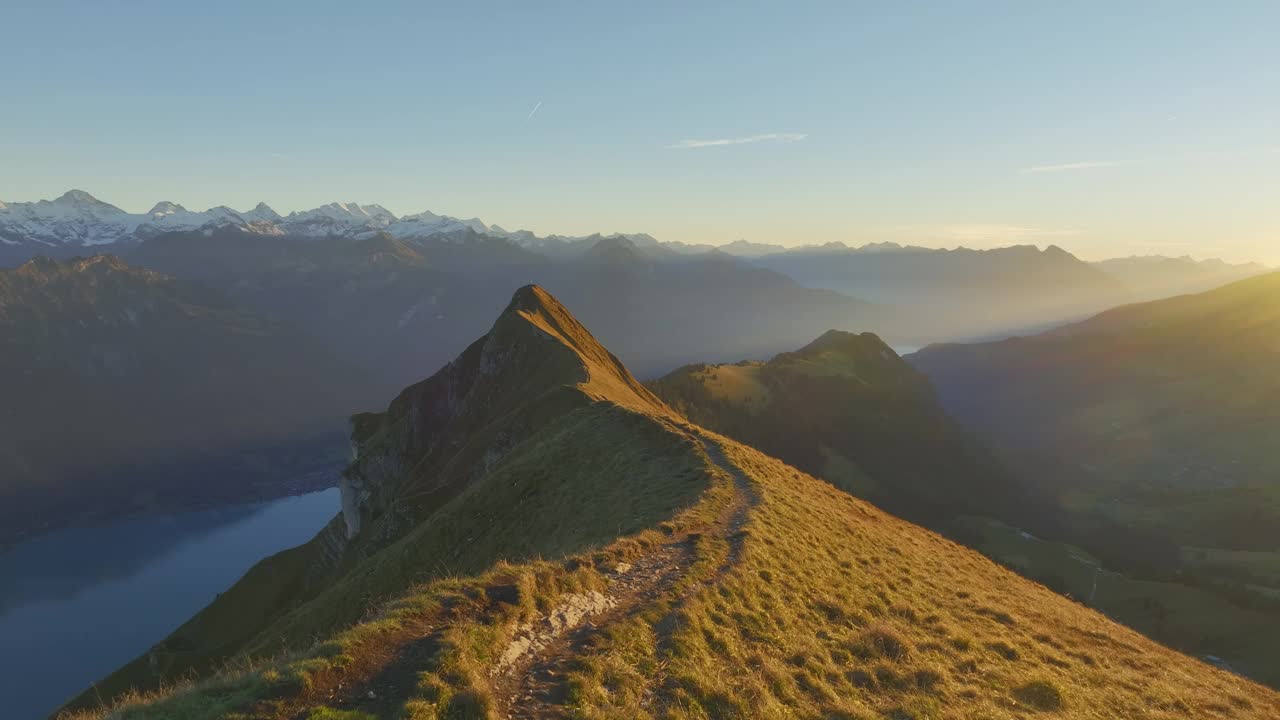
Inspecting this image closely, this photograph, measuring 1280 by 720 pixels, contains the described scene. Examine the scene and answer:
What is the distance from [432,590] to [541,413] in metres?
45.7

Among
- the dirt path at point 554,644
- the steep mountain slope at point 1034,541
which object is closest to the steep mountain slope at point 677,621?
the dirt path at point 554,644

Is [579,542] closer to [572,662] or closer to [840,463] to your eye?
[572,662]

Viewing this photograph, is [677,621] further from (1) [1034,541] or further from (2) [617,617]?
(1) [1034,541]

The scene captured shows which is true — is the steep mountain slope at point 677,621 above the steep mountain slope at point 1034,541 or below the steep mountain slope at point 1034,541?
above

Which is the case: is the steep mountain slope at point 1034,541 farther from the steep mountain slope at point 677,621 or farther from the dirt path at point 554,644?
the dirt path at point 554,644

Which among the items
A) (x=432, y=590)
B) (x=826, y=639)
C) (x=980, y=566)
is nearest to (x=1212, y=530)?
(x=980, y=566)

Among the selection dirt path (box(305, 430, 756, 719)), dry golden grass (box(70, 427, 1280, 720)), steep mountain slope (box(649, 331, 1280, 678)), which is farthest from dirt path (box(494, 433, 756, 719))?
steep mountain slope (box(649, 331, 1280, 678))

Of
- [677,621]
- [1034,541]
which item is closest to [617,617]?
[677,621]

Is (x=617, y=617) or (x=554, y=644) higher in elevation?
(x=554, y=644)

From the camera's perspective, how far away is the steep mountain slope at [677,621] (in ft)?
45.0

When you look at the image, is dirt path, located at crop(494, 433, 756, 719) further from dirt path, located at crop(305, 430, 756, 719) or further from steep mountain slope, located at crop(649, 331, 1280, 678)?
steep mountain slope, located at crop(649, 331, 1280, 678)

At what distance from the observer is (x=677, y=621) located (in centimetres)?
1817

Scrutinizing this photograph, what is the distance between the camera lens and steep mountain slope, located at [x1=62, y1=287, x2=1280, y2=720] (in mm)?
13727

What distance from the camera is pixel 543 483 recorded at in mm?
44062
